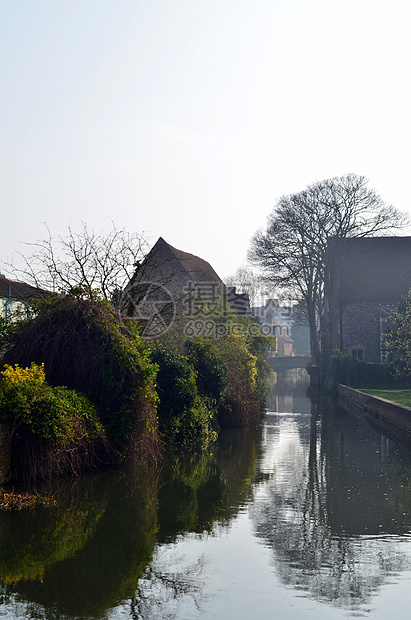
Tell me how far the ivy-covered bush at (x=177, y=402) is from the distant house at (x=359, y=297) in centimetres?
2845

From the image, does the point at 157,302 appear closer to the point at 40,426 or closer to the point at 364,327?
the point at 40,426

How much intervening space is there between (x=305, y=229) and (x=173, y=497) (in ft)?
109

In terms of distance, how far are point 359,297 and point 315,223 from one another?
762cm

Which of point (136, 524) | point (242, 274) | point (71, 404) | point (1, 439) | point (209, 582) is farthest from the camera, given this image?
point (242, 274)

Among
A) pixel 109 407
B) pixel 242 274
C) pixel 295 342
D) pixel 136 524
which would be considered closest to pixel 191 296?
pixel 109 407

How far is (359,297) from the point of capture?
156 ft

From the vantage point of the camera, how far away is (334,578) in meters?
6.87

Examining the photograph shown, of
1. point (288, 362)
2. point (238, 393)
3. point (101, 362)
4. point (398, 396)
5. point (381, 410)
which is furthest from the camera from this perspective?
point (288, 362)

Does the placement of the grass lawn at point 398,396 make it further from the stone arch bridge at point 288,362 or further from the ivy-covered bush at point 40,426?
the stone arch bridge at point 288,362

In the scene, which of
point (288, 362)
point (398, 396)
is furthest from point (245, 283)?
point (398, 396)

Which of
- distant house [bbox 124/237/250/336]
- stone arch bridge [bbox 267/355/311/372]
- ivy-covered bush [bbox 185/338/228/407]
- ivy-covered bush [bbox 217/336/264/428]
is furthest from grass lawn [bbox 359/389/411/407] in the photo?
stone arch bridge [bbox 267/355/311/372]

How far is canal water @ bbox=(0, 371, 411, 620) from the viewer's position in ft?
20.1

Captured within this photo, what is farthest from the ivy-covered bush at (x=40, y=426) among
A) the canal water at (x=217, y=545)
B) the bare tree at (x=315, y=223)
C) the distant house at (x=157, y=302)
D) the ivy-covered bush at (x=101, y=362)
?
the bare tree at (x=315, y=223)

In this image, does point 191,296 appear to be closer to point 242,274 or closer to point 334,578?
point 334,578
